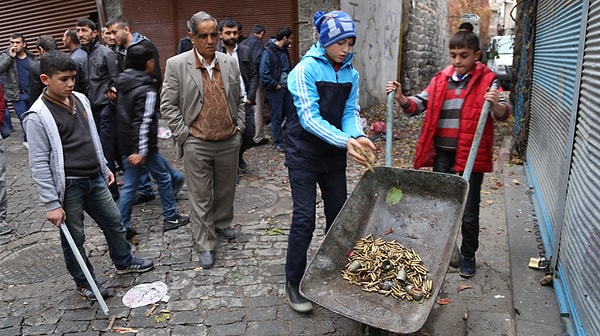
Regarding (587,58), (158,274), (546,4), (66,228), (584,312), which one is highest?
(546,4)

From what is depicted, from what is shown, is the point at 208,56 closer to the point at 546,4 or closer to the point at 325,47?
the point at 325,47

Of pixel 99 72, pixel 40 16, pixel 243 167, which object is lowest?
pixel 243 167

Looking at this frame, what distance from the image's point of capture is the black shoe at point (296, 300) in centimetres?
344

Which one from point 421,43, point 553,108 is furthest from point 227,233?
point 421,43

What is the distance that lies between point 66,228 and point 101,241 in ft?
5.19

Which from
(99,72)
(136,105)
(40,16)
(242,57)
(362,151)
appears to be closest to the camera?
(362,151)

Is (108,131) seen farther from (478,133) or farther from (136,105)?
(478,133)

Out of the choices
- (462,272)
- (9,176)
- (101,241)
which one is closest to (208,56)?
(101,241)

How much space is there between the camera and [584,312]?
8.95 feet

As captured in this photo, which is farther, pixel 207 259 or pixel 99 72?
pixel 99 72

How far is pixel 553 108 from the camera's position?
4.52m

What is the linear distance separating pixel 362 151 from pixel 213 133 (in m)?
1.75

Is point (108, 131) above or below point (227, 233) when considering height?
above

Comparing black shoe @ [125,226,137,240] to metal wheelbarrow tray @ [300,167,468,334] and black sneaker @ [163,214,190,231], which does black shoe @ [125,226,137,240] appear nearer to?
black sneaker @ [163,214,190,231]
